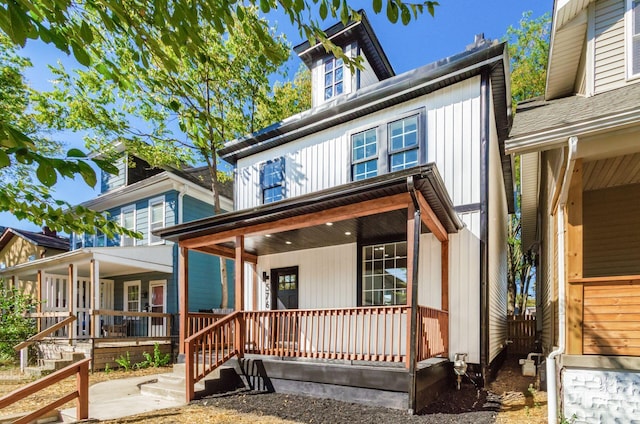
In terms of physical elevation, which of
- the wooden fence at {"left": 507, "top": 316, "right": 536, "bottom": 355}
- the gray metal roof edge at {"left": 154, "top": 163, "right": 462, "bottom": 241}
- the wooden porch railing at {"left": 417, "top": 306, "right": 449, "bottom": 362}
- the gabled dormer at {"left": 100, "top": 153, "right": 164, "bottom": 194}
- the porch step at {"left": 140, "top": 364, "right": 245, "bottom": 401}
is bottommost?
the wooden fence at {"left": 507, "top": 316, "right": 536, "bottom": 355}

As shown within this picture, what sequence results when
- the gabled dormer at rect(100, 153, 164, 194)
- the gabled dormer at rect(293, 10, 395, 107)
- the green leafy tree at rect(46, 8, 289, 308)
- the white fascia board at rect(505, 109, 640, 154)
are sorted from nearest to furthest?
the white fascia board at rect(505, 109, 640, 154)
the gabled dormer at rect(293, 10, 395, 107)
the green leafy tree at rect(46, 8, 289, 308)
the gabled dormer at rect(100, 153, 164, 194)

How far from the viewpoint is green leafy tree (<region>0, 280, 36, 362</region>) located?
461 inches

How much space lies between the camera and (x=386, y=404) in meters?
5.68

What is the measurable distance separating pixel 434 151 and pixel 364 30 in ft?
14.1

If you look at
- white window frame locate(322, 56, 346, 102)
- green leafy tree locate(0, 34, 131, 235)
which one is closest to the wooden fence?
white window frame locate(322, 56, 346, 102)

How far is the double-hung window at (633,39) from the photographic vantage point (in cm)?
582

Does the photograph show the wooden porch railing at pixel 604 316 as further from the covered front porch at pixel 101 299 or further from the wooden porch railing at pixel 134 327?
the wooden porch railing at pixel 134 327

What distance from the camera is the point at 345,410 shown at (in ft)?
18.6

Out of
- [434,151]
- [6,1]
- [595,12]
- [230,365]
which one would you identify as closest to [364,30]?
[434,151]

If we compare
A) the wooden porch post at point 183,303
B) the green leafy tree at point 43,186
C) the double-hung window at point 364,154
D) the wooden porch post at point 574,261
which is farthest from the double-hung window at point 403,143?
the green leafy tree at point 43,186

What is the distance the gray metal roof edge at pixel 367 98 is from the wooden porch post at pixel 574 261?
3.30 metres

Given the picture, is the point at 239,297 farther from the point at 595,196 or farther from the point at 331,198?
the point at 595,196

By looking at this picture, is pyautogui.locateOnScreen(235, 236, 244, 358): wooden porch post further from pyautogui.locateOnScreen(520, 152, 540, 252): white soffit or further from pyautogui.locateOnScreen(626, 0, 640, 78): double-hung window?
pyautogui.locateOnScreen(520, 152, 540, 252): white soffit

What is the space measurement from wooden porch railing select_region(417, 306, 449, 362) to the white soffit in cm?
507
